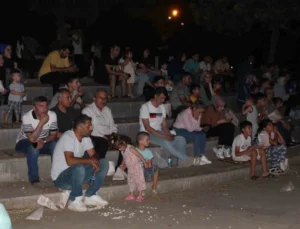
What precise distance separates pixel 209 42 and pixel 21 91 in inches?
539

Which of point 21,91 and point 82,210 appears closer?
point 82,210

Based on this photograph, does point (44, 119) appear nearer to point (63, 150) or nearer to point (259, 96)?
point (63, 150)

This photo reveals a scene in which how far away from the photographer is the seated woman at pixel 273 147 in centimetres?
1255

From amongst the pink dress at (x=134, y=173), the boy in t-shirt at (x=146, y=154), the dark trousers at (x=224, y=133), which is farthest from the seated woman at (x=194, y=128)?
the pink dress at (x=134, y=173)

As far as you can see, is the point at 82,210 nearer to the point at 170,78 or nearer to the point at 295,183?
the point at 295,183

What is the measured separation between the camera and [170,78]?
16688 millimetres

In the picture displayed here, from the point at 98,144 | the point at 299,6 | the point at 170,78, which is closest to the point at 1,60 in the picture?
the point at 98,144

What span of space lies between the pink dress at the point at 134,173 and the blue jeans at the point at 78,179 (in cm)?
52

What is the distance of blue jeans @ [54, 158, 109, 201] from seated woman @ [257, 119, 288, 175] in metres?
4.20

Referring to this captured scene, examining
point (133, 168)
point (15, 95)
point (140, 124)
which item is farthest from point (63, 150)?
point (15, 95)

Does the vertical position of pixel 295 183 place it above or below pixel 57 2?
below

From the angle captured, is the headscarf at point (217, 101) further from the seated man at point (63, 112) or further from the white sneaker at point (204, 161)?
the seated man at point (63, 112)

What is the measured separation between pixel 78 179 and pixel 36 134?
1.10 metres

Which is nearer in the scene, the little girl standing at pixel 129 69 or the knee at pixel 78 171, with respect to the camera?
the knee at pixel 78 171
